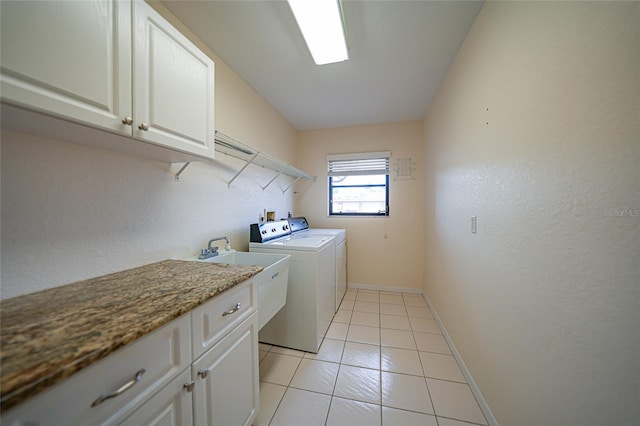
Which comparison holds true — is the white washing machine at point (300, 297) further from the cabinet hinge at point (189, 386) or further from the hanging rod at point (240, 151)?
the cabinet hinge at point (189, 386)

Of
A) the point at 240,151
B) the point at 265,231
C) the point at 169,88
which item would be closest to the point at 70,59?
the point at 169,88

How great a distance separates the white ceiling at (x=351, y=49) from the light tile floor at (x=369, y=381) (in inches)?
97.7

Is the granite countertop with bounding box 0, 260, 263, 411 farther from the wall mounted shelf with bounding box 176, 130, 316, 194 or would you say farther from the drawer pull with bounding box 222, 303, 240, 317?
the wall mounted shelf with bounding box 176, 130, 316, 194

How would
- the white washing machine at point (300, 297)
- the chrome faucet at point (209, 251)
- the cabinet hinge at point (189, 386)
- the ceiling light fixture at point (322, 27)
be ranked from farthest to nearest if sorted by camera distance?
the white washing machine at point (300, 297) < the chrome faucet at point (209, 251) < the ceiling light fixture at point (322, 27) < the cabinet hinge at point (189, 386)

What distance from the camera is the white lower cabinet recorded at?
1.54 ft

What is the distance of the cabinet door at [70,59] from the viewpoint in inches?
23.4

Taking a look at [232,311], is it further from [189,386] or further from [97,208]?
[97,208]

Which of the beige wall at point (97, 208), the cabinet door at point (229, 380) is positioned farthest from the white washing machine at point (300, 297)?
the cabinet door at point (229, 380)

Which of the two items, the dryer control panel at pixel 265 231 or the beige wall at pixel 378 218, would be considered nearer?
the dryer control panel at pixel 265 231

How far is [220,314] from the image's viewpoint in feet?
3.01

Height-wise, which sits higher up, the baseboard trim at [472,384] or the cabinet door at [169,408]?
the cabinet door at [169,408]

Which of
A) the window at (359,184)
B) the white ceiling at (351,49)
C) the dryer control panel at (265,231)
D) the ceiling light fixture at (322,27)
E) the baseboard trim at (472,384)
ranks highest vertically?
the white ceiling at (351,49)

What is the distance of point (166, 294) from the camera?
32.3 inches

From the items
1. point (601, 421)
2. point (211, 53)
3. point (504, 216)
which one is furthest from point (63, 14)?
point (601, 421)
